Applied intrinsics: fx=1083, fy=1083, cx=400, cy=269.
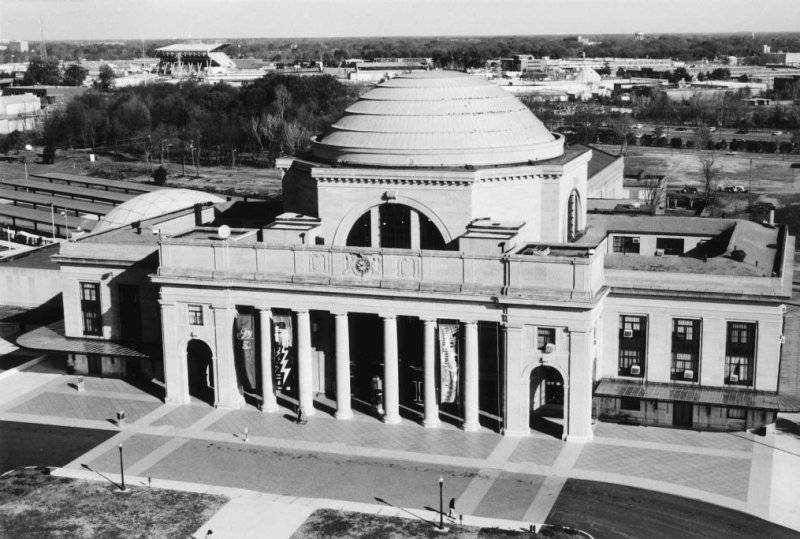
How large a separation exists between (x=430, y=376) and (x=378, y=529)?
15.2 meters

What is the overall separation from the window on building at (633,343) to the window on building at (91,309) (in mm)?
38843

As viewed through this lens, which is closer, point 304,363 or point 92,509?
point 92,509

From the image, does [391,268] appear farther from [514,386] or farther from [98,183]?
[98,183]

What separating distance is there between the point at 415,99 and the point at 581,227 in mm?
16957

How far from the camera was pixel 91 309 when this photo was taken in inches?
3238

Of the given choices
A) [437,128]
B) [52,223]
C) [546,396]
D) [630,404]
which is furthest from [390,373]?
[52,223]

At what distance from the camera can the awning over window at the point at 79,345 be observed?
7862 cm

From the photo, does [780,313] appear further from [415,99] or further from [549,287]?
[415,99]

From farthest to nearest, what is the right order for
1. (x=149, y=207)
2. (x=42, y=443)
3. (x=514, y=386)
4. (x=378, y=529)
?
1. (x=149, y=207)
2. (x=42, y=443)
3. (x=514, y=386)
4. (x=378, y=529)

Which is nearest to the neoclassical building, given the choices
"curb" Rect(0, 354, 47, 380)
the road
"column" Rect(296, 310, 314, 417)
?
"column" Rect(296, 310, 314, 417)

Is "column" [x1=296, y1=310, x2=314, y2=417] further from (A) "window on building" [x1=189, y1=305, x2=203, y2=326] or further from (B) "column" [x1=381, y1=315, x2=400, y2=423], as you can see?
(A) "window on building" [x1=189, y1=305, x2=203, y2=326]

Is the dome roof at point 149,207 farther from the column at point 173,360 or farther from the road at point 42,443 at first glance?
the road at point 42,443

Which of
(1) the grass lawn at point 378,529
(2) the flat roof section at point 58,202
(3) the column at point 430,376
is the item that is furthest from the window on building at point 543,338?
(2) the flat roof section at point 58,202

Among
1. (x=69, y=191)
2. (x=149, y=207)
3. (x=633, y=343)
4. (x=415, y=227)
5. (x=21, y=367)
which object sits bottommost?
(x=21, y=367)
